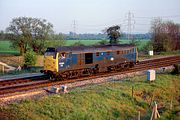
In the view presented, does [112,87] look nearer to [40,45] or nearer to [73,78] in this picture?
[73,78]

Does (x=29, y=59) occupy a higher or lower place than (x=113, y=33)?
lower

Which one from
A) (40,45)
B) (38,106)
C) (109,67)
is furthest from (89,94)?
(40,45)

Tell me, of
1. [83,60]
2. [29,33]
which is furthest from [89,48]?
[29,33]

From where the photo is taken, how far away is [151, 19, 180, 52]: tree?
62.4 metres

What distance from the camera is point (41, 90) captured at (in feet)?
70.5

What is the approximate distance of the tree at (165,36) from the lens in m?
62.4

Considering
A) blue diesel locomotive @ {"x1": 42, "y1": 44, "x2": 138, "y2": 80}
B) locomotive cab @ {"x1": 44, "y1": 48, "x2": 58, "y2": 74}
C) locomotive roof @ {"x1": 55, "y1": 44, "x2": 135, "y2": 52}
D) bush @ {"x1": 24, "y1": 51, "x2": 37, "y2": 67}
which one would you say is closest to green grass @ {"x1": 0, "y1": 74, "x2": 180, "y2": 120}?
blue diesel locomotive @ {"x1": 42, "y1": 44, "x2": 138, "y2": 80}

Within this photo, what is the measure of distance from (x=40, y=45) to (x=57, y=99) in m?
39.6

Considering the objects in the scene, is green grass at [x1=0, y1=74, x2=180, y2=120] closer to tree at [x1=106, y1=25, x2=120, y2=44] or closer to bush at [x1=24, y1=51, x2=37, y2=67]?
bush at [x1=24, y1=51, x2=37, y2=67]

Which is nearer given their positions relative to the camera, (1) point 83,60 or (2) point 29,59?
(1) point 83,60

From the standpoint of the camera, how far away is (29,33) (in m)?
57.6

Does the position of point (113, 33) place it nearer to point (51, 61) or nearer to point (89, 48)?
point (89, 48)

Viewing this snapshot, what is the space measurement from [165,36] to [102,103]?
154 feet

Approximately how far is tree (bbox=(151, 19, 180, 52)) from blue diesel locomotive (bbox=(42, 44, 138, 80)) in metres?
31.0
